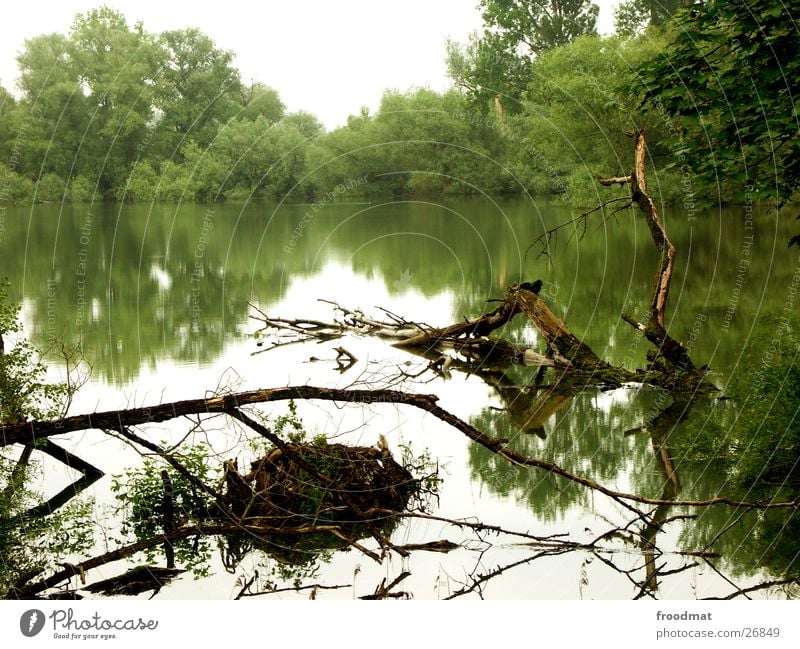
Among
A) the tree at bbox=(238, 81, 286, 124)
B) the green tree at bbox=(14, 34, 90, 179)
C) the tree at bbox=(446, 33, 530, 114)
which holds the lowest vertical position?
the green tree at bbox=(14, 34, 90, 179)

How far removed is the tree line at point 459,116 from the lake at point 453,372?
2.21 meters

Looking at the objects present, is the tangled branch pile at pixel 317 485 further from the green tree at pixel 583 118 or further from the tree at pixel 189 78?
the green tree at pixel 583 118

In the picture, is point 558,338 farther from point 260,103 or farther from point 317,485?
point 260,103

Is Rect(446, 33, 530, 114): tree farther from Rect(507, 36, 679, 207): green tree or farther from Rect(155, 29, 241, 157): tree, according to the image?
Rect(155, 29, 241, 157): tree

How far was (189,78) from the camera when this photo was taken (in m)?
23.4

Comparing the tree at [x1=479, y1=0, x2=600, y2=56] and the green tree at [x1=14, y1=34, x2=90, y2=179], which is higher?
the tree at [x1=479, y1=0, x2=600, y2=56]

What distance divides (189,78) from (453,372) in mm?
10433

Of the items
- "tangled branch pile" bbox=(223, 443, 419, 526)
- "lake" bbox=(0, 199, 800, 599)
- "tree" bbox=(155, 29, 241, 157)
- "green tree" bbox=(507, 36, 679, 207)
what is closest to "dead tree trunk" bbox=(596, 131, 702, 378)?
"lake" bbox=(0, 199, 800, 599)

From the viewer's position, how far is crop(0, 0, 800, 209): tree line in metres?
14.1

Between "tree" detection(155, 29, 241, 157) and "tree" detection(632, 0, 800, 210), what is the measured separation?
10194 millimetres

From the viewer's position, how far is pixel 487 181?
3928 centimetres

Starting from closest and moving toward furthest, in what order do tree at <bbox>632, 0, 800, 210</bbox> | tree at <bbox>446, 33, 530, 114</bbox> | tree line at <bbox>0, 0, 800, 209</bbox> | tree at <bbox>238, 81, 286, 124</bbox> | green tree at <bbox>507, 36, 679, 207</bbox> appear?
tree at <bbox>632, 0, 800, 210</bbox> → tree line at <bbox>0, 0, 800, 209</bbox> → tree at <bbox>238, 81, 286, 124</bbox> → tree at <bbox>446, 33, 530, 114</bbox> → green tree at <bbox>507, 36, 679, 207</bbox>

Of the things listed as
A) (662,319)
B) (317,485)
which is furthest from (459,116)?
(317,485)

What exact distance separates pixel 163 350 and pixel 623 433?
27.1ft
